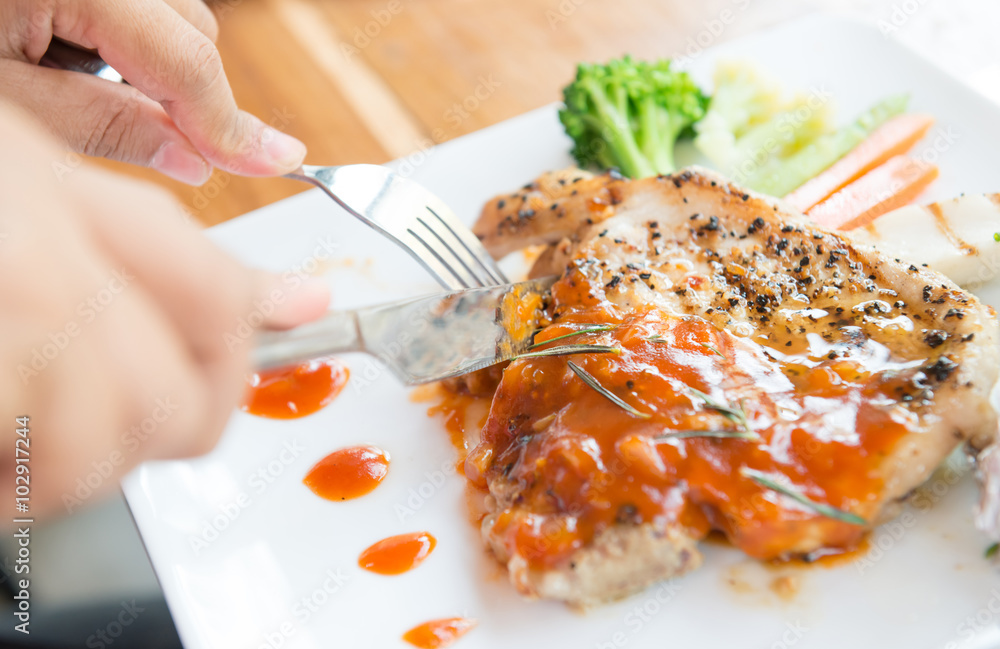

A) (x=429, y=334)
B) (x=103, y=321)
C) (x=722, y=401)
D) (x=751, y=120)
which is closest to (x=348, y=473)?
(x=429, y=334)

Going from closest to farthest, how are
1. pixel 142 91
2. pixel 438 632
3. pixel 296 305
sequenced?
pixel 296 305
pixel 438 632
pixel 142 91

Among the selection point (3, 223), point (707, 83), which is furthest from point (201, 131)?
point (707, 83)

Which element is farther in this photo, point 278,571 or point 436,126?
point 436,126

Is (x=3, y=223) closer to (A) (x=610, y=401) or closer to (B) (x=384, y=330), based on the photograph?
(B) (x=384, y=330)

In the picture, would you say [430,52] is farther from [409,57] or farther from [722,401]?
[722,401]

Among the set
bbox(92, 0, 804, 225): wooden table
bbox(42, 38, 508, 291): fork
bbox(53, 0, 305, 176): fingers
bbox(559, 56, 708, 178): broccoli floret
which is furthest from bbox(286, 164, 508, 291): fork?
bbox(92, 0, 804, 225): wooden table

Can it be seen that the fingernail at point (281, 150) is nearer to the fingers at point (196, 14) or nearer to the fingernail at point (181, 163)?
the fingernail at point (181, 163)

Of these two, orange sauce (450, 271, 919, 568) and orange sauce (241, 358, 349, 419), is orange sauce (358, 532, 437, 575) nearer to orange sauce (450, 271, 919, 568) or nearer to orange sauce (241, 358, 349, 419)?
orange sauce (450, 271, 919, 568)
